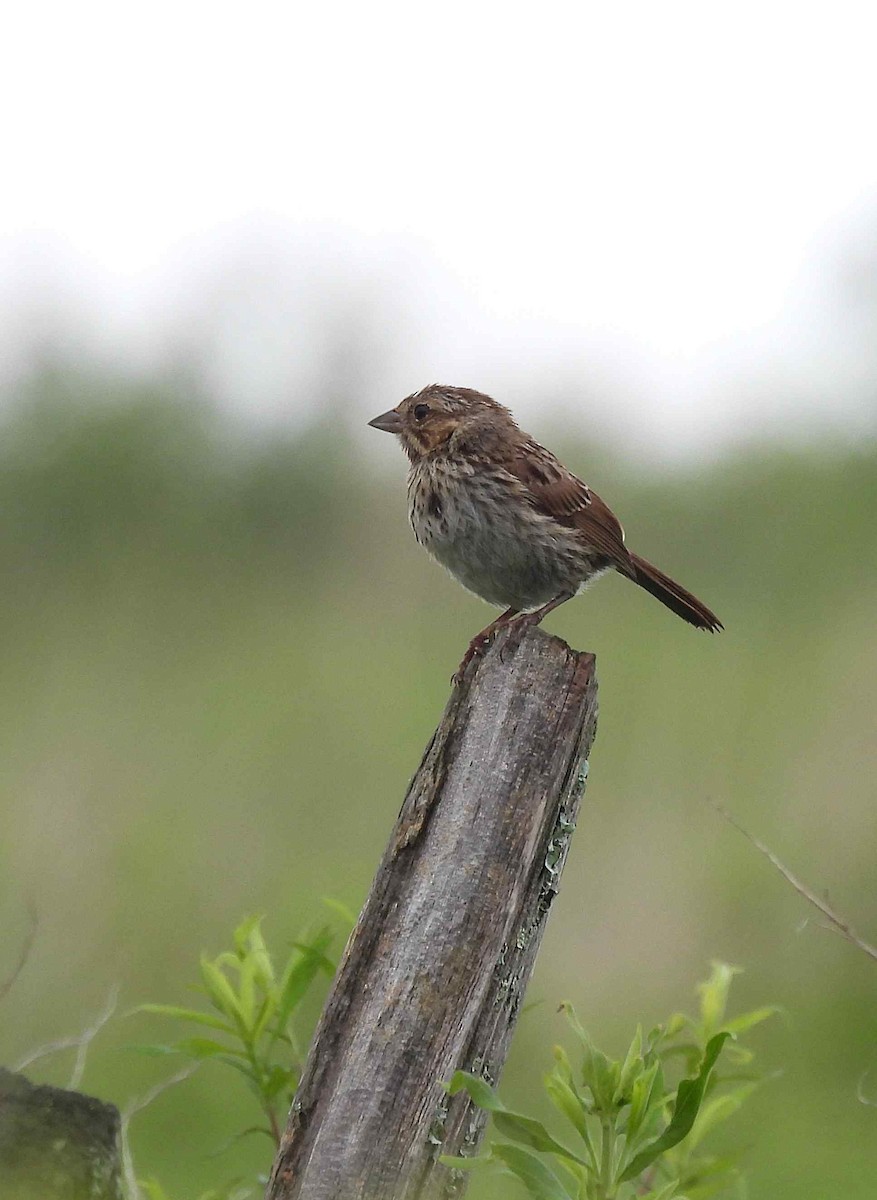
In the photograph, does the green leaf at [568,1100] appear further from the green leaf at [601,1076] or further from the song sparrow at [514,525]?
the song sparrow at [514,525]

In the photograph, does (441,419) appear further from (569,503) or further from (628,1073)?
(628,1073)

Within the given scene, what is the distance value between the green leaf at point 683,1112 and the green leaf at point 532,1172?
0.12 m

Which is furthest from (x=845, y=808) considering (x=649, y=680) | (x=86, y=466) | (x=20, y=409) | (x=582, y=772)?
(x=20, y=409)

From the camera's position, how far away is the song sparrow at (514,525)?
4188 mm

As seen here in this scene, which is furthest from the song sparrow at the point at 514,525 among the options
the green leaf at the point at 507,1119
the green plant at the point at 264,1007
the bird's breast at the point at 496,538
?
the green leaf at the point at 507,1119

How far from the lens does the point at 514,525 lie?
4.18m

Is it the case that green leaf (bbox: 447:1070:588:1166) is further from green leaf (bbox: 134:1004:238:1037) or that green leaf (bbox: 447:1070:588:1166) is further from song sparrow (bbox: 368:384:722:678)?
song sparrow (bbox: 368:384:722:678)

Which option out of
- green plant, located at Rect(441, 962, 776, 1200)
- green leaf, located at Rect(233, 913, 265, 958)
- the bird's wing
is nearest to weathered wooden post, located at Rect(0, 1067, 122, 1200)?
green leaf, located at Rect(233, 913, 265, 958)

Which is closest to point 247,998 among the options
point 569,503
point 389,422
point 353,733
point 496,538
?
point 496,538

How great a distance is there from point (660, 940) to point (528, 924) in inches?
150

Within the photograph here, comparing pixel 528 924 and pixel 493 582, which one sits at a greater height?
pixel 493 582

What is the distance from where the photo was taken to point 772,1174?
511 cm

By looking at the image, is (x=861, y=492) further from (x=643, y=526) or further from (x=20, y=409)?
(x=20, y=409)

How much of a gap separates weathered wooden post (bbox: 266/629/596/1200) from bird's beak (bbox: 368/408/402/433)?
2525 millimetres
